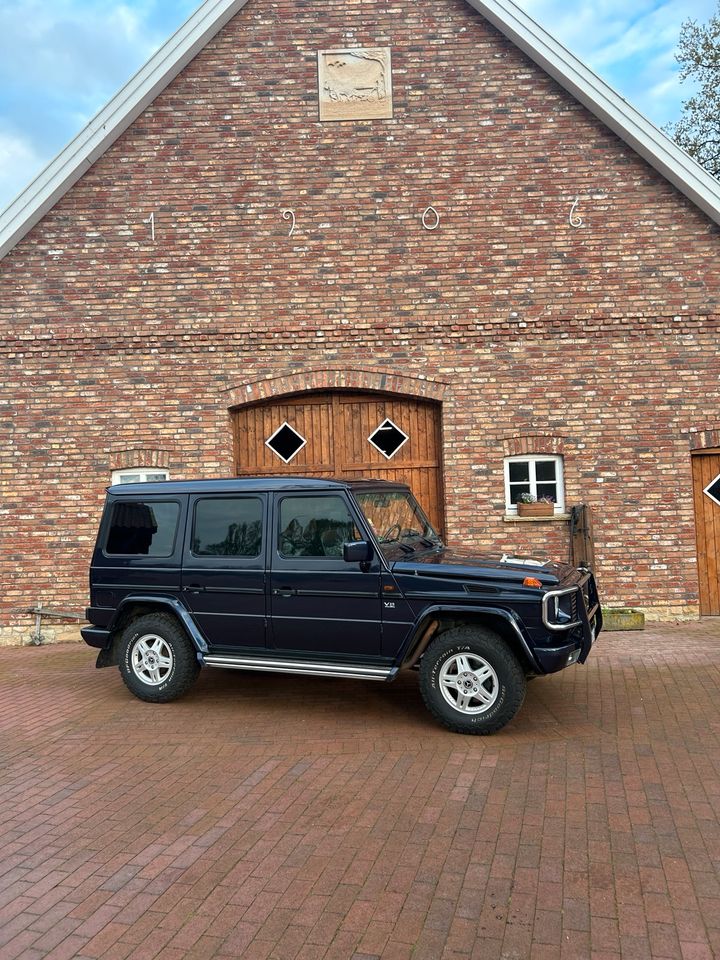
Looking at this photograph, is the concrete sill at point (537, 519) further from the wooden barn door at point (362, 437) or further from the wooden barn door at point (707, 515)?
the wooden barn door at point (707, 515)

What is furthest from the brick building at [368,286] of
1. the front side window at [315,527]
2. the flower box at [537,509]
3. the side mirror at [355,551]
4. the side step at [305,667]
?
the side mirror at [355,551]

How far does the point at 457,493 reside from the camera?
1035cm

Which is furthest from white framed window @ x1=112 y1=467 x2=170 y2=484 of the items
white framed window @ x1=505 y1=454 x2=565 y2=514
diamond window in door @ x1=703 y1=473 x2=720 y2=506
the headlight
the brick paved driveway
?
diamond window in door @ x1=703 y1=473 x2=720 y2=506

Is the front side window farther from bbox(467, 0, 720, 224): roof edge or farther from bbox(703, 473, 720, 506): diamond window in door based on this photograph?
bbox(467, 0, 720, 224): roof edge

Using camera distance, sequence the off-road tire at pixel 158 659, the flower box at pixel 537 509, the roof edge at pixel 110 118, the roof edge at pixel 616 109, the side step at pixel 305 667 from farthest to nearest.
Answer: the roof edge at pixel 110 118
the flower box at pixel 537 509
the roof edge at pixel 616 109
the off-road tire at pixel 158 659
the side step at pixel 305 667

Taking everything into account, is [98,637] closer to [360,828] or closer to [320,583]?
[320,583]

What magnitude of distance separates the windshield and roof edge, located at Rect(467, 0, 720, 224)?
6.26 m

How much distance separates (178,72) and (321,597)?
27.2 feet

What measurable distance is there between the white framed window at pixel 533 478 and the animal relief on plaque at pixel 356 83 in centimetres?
526

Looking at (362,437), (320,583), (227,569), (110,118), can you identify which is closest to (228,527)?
(227,569)

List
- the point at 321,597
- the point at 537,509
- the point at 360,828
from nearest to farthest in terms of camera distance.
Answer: the point at 360,828, the point at 321,597, the point at 537,509

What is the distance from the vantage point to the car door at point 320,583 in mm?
6055

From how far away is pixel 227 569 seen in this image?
6641mm

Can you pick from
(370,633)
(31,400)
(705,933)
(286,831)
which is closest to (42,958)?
(286,831)
